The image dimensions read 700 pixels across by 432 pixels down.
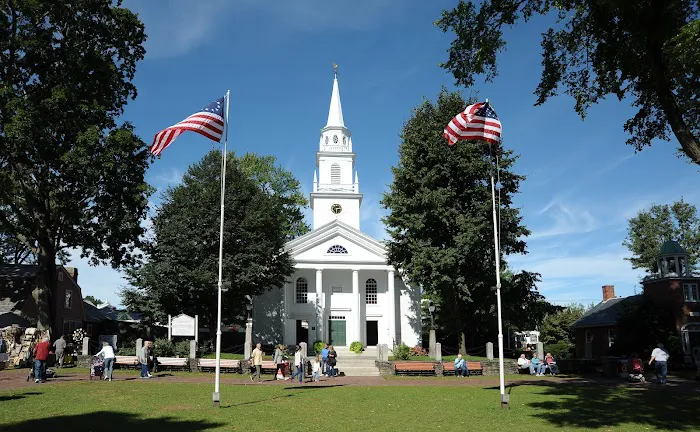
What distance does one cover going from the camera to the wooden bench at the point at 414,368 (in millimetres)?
26984

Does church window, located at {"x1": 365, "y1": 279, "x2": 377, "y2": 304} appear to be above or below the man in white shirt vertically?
above

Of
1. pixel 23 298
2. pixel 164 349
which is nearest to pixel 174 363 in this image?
pixel 164 349

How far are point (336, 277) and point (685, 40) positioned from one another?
1468 inches

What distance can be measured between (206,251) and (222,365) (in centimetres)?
991

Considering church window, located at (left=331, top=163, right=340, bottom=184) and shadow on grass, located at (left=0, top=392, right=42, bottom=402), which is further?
church window, located at (left=331, top=163, right=340, bottom=184)

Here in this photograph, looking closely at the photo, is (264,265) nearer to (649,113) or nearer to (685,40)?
(649,113)

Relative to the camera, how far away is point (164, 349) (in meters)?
31.8

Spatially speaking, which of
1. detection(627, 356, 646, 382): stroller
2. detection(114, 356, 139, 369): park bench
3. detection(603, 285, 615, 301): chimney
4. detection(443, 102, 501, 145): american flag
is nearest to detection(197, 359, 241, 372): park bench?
detection(114, 356, 139, 369): park bench

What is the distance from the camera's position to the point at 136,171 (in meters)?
29.9

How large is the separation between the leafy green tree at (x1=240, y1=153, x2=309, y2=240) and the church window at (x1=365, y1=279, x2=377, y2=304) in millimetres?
13013

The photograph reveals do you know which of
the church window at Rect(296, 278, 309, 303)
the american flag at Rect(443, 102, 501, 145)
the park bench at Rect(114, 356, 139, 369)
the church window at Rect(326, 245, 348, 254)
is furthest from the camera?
the church window at Rect(296, 278, 309, 303)

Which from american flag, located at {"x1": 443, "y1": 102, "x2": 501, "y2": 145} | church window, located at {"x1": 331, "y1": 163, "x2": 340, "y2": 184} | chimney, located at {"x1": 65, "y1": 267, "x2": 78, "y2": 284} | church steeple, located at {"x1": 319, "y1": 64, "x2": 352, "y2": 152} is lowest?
chimney, located at {"x1": 65, "y1": 267, "x2": 78, "y2": 284}

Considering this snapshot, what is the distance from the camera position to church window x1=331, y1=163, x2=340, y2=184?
166ft

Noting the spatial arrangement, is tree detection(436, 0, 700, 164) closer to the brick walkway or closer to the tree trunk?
the brick walkway
